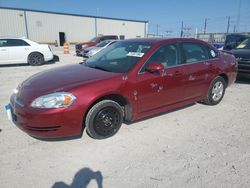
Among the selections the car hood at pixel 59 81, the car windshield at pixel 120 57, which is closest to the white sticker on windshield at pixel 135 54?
the car windshield at pixel 120 57

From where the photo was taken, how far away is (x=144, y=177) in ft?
8.26

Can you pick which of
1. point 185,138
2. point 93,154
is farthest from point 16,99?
point 185,138

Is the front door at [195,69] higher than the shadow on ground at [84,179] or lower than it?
higher

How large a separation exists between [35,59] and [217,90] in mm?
9492

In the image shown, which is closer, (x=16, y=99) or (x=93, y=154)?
(x=93, y=154)

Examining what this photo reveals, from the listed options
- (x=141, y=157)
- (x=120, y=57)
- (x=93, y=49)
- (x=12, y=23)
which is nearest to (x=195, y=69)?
(x=120, y=57)

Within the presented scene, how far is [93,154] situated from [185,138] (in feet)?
4.97

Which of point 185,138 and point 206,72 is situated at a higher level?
point 206,72

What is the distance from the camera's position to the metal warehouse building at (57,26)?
31031 millimetres

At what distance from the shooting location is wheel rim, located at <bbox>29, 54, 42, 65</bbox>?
11.1m

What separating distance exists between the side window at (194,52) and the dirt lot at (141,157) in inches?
49.2

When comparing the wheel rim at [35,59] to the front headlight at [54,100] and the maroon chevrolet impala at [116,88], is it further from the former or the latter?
the front headlight at [54,100]

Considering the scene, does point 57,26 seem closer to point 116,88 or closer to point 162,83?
point 162,83

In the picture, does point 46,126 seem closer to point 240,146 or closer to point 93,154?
point 93,154
